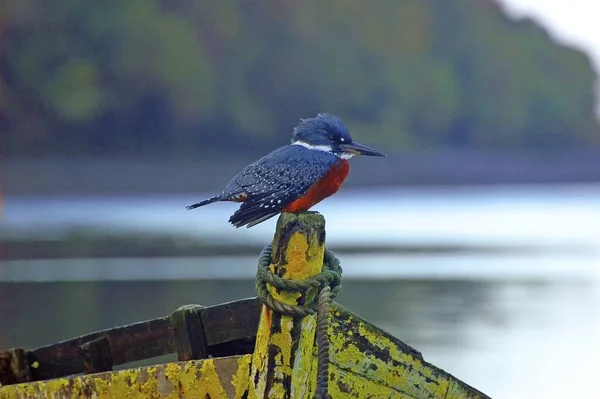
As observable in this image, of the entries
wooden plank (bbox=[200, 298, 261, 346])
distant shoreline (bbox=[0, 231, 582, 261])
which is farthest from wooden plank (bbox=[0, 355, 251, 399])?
distant shoreline (bbox=[0, 231, 582, 261])

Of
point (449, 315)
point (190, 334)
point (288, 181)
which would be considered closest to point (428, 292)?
point (449, 315)

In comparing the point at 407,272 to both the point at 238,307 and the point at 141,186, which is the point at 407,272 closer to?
the point at 238,307

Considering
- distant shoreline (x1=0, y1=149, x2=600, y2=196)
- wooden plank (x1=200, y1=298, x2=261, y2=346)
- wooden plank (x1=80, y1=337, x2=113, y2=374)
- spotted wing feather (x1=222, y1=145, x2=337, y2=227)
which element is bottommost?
wooden plank (x1=80, y1=337, x2=113, y2=374)

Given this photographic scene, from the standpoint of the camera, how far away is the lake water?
15046 millimetres

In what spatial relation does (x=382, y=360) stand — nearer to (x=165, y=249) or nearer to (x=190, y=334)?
(x=190, y=334)

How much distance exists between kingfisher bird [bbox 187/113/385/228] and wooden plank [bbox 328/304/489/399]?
615 millimetres

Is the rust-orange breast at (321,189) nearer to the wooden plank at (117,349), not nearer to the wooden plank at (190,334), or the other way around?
the wooden plank at (190,334)

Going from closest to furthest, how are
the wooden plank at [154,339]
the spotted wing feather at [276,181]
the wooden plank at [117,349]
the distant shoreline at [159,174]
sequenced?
the spotted wing feather at [276,181] < the wooden plank at [154,339] < the wooden plank at [117,349] < the distant shoreline at [159,174]

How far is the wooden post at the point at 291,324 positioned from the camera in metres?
4.50

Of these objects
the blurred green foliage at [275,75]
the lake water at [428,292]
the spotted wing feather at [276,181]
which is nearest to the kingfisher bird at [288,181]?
the spotted wing feather at [276,181]

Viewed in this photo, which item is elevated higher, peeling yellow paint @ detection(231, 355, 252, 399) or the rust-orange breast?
the rust-orange breast

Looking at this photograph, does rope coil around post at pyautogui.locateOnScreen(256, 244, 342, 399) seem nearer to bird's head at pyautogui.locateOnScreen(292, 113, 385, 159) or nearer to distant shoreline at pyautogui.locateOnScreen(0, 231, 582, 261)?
bird's head at pyautogui.locateOnScreen(292, 113, 385, 159)

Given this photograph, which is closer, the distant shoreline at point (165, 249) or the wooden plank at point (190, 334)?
the wooden plank at point (190, 334)

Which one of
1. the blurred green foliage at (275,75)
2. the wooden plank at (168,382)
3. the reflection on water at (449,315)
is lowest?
the wooden plank at (168,382)
